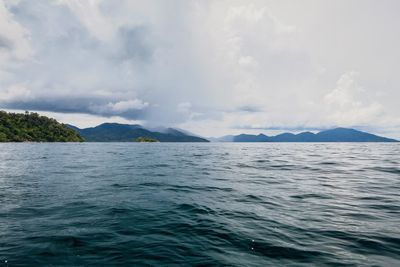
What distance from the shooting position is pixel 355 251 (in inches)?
349

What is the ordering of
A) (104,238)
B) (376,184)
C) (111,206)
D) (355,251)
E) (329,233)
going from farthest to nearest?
(376,184), (111,206), (329,233), (104,238), (355,251)

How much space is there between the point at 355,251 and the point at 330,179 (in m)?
17.8

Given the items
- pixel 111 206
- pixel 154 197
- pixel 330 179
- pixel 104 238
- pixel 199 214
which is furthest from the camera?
pixel 330 179

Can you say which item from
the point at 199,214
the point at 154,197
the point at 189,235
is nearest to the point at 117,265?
the point at 189,235

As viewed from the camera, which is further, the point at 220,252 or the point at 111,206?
the point at 111,206

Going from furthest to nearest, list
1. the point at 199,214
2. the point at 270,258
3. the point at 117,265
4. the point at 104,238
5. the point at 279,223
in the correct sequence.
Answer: the point at 199,214 < the point at 279,223 < the point at 104,238 < the point at 270,258 < the point at 117,265

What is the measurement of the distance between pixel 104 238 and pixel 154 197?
744 centimetres

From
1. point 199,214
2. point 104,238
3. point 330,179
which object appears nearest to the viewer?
point 104,238

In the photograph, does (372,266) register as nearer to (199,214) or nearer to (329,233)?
(329,233)

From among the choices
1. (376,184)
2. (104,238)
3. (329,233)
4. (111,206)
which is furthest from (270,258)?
(376,184)

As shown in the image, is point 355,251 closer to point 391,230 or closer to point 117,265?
point 391,230

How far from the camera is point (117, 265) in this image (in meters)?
7.67

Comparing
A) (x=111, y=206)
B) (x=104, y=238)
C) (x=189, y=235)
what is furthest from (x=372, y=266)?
(x=111, y=206)

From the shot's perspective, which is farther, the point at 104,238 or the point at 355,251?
the point at 104,238
